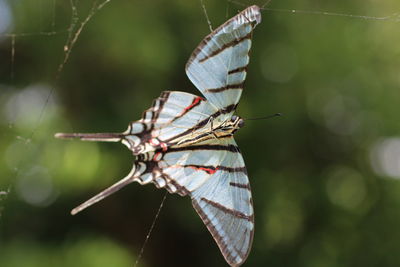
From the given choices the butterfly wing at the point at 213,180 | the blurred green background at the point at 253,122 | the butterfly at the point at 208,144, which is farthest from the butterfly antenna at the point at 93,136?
the blurred green background at the point at 253,122

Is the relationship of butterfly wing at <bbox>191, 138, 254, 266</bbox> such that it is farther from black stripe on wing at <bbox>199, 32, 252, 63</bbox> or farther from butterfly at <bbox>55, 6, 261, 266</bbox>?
black stripe on wing at <bbox>199, 32, 252, 63</bbox>

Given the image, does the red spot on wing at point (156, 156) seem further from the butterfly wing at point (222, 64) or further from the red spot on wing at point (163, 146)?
the butterfly wing at point (222, 64)

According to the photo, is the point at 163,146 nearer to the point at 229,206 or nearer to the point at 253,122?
the point at 229,206

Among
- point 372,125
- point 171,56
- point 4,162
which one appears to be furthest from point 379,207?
point 4,162

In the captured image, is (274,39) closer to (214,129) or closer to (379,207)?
(379,207)

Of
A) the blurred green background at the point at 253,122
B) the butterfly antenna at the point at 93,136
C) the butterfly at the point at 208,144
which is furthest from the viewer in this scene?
the blurred green background at the point at 253,122

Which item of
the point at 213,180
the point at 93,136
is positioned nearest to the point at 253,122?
the point at 213,180

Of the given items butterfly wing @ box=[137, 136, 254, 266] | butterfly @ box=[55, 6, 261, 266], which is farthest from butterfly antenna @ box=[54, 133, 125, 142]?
butterfly wing @ box=[137, 136, 254, 266]
